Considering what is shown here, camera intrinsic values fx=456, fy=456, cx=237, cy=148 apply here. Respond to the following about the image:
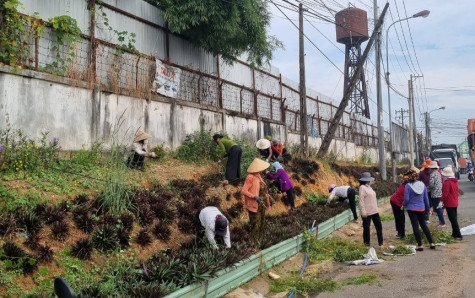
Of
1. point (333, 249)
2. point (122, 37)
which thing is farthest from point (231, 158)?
point (122, 37)

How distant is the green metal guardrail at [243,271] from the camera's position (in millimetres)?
5571

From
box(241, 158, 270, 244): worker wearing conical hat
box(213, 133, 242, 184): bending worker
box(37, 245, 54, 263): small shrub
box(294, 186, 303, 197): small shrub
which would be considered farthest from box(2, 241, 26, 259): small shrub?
box(294, 186, 303, 197): small shrub

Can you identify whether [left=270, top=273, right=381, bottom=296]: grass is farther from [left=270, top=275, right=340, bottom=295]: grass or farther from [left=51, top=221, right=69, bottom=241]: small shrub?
[left=51, top=221, right=69, bottom=241]: small shrub

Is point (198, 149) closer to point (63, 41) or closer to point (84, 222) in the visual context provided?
point (63, 41)

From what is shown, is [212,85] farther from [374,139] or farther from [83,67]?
[374,139]

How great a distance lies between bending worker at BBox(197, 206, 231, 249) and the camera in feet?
23.3

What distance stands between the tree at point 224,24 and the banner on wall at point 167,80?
3.60 ft

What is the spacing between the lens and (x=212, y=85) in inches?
610

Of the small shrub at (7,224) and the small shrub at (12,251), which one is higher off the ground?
the small shrub at (7,224)

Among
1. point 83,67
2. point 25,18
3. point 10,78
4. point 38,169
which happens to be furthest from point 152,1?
point 38,169

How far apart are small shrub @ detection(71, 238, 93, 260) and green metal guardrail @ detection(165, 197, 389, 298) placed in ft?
5.28

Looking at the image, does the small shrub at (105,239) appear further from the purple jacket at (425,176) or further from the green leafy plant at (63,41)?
the purple jacket at (425,176)

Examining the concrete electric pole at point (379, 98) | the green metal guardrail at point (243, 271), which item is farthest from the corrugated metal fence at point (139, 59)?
the concrete electric pole at point (379, 98)

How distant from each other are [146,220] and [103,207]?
2.39 feet
